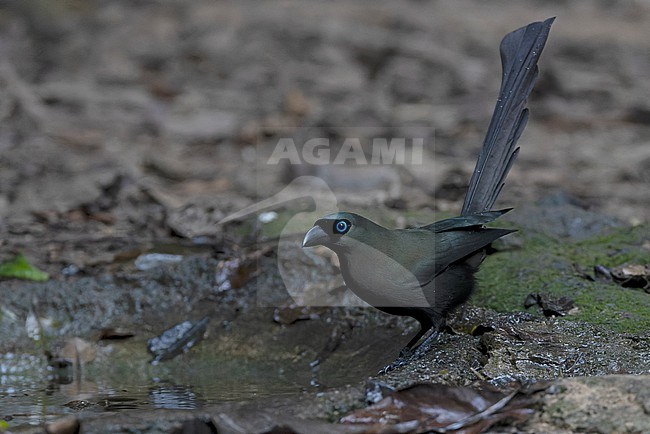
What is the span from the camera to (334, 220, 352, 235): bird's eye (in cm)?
328

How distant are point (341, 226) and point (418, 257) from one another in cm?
34

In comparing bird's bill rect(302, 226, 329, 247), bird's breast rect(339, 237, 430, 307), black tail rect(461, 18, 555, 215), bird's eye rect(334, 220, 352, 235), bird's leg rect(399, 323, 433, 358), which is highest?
black tail rect(461, 18, 555, 215)

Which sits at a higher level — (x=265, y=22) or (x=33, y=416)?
(x=265, y=22)

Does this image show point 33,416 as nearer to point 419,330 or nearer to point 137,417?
point 137,417

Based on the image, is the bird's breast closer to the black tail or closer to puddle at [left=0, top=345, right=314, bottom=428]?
puddle at [left=0, top=345, right=314, bottom=428]

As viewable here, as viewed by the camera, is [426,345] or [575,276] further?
[575,276]

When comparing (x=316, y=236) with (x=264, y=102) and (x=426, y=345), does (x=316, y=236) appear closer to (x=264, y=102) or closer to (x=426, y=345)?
(x=426, y=345)

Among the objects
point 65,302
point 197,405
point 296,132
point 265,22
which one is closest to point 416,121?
point 296,132

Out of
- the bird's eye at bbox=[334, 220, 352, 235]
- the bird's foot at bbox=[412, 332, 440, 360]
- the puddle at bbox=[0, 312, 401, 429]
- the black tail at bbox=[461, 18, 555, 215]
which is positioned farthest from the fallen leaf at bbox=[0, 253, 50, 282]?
the black tail at bbox=[461, 18, 555, 215]

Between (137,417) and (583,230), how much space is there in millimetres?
2882

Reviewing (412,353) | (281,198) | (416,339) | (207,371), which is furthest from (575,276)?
(281,198)

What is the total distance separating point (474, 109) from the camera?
28.1ft

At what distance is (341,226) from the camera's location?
3281mm

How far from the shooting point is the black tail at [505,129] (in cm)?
366
